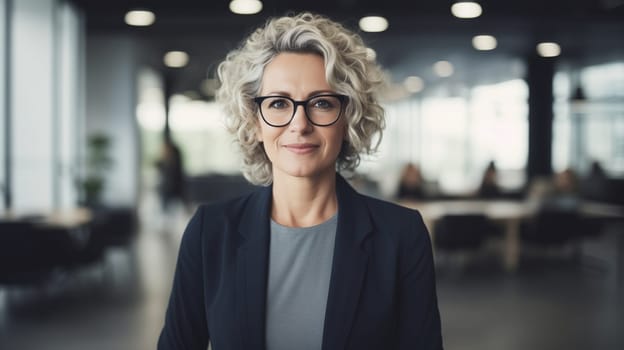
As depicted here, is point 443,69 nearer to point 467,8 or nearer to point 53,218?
point 467,8

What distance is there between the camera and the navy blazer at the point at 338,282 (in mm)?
1360

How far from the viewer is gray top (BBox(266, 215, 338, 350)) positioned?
4.55ft

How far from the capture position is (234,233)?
146cm

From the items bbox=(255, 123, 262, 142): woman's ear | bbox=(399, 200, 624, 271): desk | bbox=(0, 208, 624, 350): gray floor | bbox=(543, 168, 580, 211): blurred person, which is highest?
bbox=(255, 123, 262, 142): woman's ear

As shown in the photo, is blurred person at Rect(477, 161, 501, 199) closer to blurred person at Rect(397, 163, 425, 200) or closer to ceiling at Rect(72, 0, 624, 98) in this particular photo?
blurred person at Rect(397, 163, 425, 200)

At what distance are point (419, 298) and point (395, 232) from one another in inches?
6.5

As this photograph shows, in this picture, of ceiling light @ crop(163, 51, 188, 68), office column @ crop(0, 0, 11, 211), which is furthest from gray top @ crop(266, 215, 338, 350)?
ceiling light @ crop(163, 51, 188, 68)

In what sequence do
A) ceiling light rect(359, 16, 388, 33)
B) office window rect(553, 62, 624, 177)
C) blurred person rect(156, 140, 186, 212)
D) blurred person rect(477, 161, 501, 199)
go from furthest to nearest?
office window rect(553, 62, 624, 177)
blurred person rect(156, 140, 186, 212)
blurred person rect(477, 161, 501, 199)
ceiling light rect(359, 16, 388, 33)

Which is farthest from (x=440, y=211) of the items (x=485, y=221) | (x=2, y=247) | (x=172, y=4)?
(x=2, y=247)

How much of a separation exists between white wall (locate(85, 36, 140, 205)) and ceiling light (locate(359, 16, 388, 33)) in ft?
19.6

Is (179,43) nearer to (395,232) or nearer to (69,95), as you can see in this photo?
(69,95)

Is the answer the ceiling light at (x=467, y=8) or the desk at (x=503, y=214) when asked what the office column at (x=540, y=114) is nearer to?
the desk at (x=503, y=214)

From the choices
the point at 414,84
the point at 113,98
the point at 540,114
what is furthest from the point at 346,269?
the point at 414,84

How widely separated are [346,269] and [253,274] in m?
0.22
